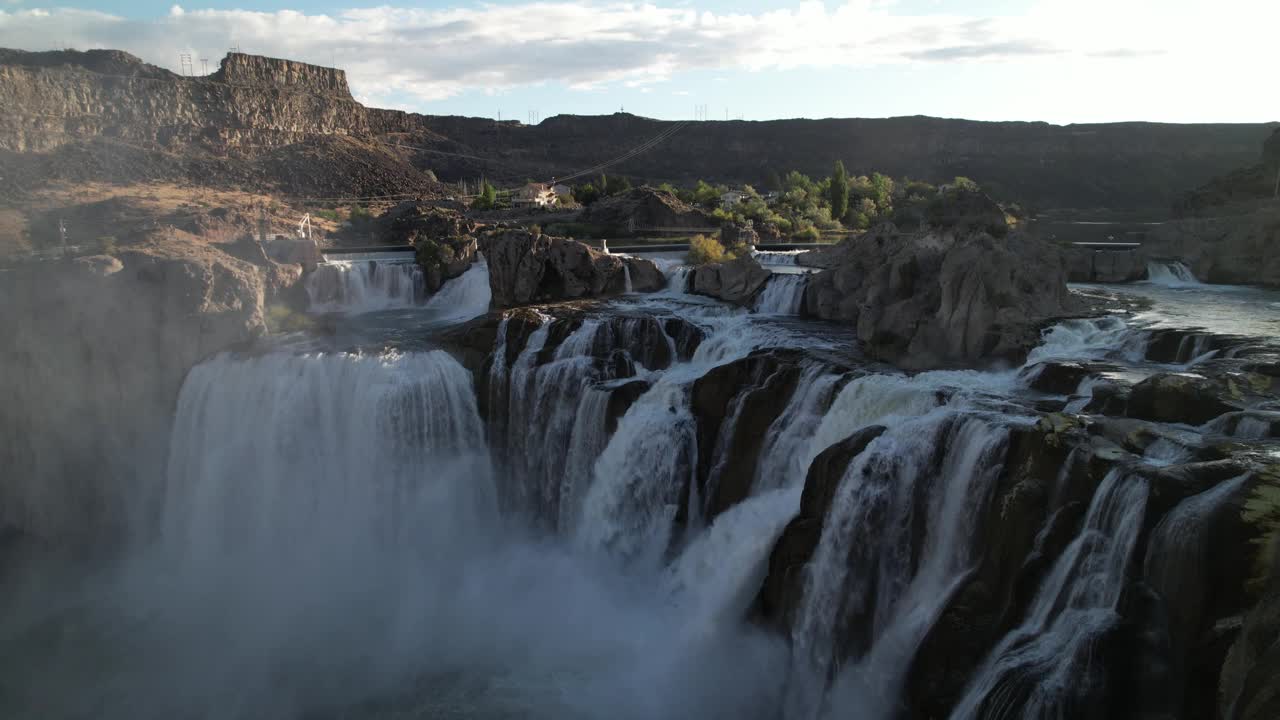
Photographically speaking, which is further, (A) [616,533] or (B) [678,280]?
(B) [678,280]

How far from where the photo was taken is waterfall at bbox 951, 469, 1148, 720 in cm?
882

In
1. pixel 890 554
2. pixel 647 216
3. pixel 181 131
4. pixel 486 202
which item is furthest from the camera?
pixel 181 131

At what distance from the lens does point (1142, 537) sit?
30.2ft

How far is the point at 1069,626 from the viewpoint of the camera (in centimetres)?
929

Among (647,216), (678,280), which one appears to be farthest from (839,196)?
(678,280)

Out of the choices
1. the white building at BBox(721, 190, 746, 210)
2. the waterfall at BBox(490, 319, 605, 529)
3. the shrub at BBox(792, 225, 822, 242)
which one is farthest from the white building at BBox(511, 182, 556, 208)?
the waterfall at BBox(490, 319, 605, 529)

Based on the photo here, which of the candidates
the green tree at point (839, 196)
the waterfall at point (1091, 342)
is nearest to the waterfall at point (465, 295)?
the waterfall at point (1091, 342)

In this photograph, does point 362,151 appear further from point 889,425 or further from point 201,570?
point 889,425

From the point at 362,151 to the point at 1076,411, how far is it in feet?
285

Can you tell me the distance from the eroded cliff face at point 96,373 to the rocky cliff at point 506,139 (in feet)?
141

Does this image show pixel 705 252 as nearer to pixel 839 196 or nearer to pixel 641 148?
pixel 839 196

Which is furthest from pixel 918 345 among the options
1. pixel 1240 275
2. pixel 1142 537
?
pixel 1240 275

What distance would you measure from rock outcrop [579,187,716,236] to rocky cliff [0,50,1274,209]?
3356 centimetres

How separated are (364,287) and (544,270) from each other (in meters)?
8.41
